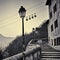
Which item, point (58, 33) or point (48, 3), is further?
point (48, 3)

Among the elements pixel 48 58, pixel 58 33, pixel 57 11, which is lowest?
pixel 48 58

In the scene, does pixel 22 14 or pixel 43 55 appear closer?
pixel 22 14

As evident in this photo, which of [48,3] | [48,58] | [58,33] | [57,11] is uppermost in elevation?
[48,3]

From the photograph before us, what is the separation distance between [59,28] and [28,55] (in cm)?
1592

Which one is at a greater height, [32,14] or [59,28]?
[32,14]

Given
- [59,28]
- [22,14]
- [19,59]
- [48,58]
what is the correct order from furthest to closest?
[59,28] < [48,58] < [22,14] < [19,59]

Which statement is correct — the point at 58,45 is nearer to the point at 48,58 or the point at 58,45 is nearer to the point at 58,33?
the point at 58,33

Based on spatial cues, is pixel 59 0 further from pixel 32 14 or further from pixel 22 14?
pixel 22 14

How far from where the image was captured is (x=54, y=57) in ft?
70.5

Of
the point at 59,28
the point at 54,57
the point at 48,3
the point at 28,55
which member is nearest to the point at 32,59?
the point at 28,55

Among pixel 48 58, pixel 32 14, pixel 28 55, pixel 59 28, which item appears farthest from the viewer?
pixel 32 14

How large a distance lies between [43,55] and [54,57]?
112 centimetres

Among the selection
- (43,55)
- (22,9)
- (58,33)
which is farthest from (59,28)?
(22,9)

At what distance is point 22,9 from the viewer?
535 inches
